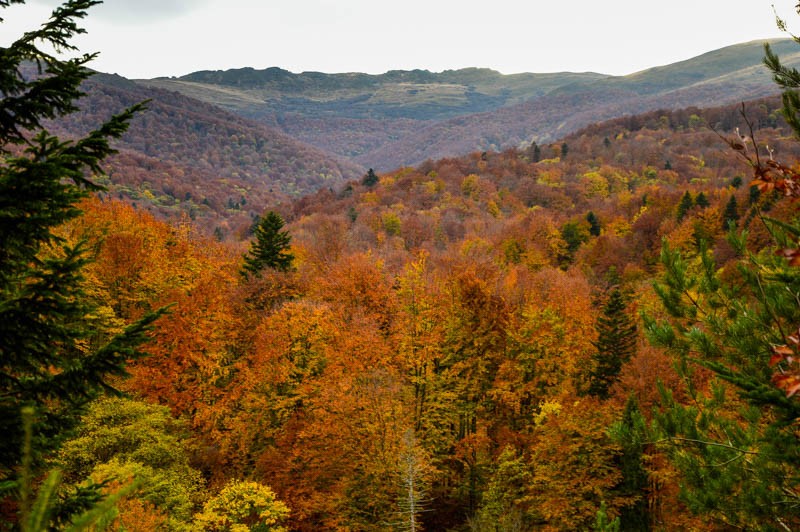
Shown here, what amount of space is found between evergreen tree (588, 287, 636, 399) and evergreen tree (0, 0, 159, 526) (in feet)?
88.8

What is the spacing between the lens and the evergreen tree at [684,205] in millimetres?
68744

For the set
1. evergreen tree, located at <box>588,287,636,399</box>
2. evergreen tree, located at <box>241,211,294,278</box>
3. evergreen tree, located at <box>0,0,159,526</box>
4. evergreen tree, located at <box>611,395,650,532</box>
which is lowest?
evergreen tree, located at <box>611,395,650,532</box>

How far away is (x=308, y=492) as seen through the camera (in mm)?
22812

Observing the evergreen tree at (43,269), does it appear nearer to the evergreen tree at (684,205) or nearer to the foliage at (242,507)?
the foliage at (242,507)

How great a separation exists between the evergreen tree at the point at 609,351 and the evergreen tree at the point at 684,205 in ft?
153

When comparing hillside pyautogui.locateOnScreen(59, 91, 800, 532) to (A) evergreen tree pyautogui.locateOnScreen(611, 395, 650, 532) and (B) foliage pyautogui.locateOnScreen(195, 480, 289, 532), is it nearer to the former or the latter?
(A) evergreen tree pyautogui.locateOnScreen(611, 395, 650, 532)

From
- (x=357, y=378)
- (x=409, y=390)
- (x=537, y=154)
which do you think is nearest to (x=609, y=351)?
(x=409, y=390)

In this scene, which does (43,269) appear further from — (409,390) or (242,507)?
(409,390)

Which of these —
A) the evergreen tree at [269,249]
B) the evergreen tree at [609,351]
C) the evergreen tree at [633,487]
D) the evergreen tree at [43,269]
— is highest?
the evergreen tree at [43,269]

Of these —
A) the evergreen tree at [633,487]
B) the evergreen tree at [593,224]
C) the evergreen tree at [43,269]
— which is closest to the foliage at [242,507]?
the evergreen tree at [43,269]

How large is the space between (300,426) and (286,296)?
39.9ft

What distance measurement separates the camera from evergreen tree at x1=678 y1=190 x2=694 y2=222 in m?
68.7

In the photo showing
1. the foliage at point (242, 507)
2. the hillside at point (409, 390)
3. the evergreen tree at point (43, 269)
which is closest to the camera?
the evergreen tree at point (43, 269)

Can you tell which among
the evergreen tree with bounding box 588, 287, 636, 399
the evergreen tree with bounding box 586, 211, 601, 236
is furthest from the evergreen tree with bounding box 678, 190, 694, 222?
the evergreen tree with bounding box 588, 287, 636, 399
